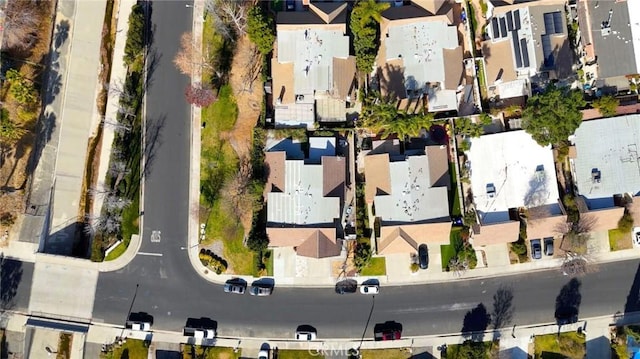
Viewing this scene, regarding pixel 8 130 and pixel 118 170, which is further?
pixel 118 170

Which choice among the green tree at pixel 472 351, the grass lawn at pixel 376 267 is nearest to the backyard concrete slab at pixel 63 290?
the grass lawn at pixel 376 267

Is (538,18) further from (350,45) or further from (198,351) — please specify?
(198,351)

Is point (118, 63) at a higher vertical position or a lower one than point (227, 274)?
higher

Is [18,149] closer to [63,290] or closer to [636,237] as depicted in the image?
[63,290]

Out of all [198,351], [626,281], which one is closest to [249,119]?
[198,351]

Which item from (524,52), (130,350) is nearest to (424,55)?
(524,52)

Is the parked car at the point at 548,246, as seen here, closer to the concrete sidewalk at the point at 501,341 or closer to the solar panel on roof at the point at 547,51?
the concrete sidewalk at the point at 501,341

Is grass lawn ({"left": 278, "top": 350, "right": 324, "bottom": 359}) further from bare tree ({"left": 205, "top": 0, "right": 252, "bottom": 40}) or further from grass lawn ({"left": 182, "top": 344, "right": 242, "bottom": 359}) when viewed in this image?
bare tree ({"left": 205, "top": 0, "right": 252, "bottom": 40})
